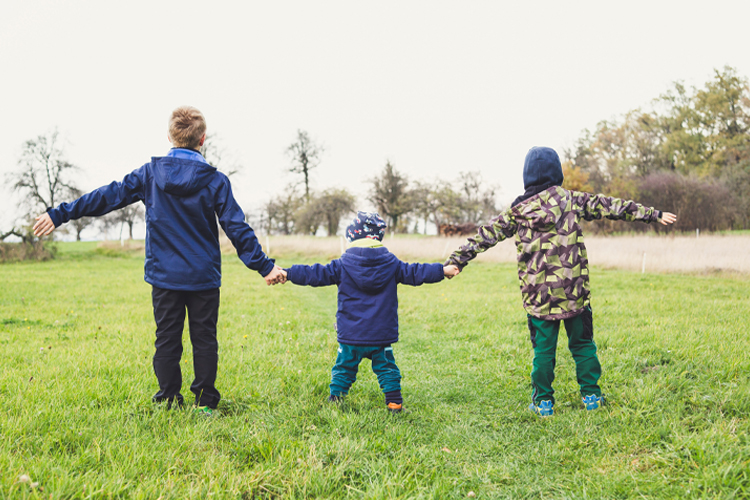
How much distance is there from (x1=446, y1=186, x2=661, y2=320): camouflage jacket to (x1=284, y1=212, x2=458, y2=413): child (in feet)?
2.73

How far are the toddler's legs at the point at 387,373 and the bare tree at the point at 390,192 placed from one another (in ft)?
140

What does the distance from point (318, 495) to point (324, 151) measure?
1793 inches

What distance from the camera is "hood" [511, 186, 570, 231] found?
3.67m

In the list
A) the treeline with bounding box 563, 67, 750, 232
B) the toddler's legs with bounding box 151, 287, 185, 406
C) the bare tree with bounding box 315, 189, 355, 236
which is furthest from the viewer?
the bare tree with bounding box 315, 189, 355, 236

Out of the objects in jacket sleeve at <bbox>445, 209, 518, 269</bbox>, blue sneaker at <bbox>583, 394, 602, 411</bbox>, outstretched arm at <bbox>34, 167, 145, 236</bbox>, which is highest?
outstretched arm at <bbox>34, 167, 145, 236</bbox>

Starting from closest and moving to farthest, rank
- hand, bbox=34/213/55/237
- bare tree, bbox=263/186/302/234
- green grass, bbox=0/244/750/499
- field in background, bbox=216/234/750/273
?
1. green grass, bbox=0/244/750/499
2. hand, bbox=34/213/55/237
3. field in background, bbox=216/234/750/273
4. bare tree, bbox=263/186/302/234

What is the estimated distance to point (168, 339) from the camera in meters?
3.47

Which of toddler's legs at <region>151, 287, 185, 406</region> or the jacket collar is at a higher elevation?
the jacket collar

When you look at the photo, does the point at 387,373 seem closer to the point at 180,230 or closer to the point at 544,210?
the point at 544,210

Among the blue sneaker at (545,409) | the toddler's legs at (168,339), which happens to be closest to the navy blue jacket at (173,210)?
the toddler's legs at (168,339)

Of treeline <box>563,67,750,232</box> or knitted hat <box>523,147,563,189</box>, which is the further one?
treeline <box>563,67,750,232</box>

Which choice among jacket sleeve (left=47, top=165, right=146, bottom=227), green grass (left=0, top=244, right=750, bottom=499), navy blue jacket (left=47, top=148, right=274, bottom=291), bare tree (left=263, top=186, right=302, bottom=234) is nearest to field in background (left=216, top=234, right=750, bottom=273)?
green grass (left=0, top=244, right=750, bottom=499)

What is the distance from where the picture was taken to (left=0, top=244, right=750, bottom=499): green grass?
2.49 metres

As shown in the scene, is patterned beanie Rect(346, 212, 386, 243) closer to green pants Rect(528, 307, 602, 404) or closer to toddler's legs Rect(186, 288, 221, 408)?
toddler's legs Rect(186, 288, 221, 408)
